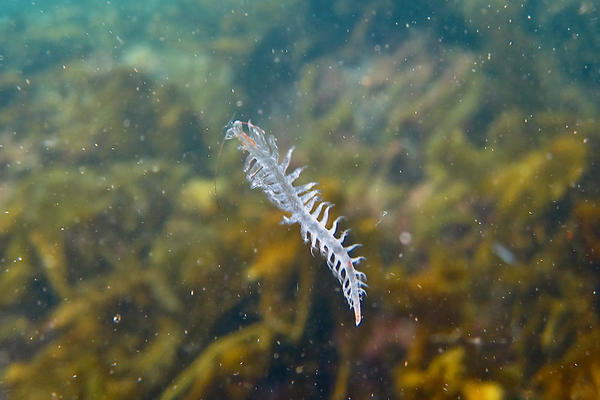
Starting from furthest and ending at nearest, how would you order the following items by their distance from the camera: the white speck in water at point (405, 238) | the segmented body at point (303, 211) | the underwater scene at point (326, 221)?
the white speck in water at point (405, 238) < the underwater scene at point (326, 221) < the segmented body at point (303, 211)

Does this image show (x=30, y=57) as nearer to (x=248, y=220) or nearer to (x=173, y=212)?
(x=173, y=212)

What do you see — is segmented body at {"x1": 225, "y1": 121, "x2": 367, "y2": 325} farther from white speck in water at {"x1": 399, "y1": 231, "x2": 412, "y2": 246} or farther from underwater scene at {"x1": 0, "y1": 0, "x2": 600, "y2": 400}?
white speck in water at {"x1": 399, "y1": 231, "x2": 412, "y2": 246}

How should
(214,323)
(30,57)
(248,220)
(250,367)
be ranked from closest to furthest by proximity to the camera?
(250,367) → (214,323) → (248,220) → (30,57)

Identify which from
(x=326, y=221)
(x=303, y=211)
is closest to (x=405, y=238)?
(x=326, y=221)

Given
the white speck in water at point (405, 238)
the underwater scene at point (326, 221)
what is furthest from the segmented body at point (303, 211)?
the white speck in water at point (405, 238)

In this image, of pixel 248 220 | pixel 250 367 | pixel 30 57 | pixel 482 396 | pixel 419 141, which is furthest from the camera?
pixel 30 57

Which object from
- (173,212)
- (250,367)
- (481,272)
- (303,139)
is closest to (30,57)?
(173,212)

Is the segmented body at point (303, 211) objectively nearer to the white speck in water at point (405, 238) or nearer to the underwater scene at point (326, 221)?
the underwater scene at point (326, 221)

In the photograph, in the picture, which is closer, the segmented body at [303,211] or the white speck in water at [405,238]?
the segmented body at [303,211]

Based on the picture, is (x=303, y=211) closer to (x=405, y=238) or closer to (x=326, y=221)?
(x=326, y=221)
